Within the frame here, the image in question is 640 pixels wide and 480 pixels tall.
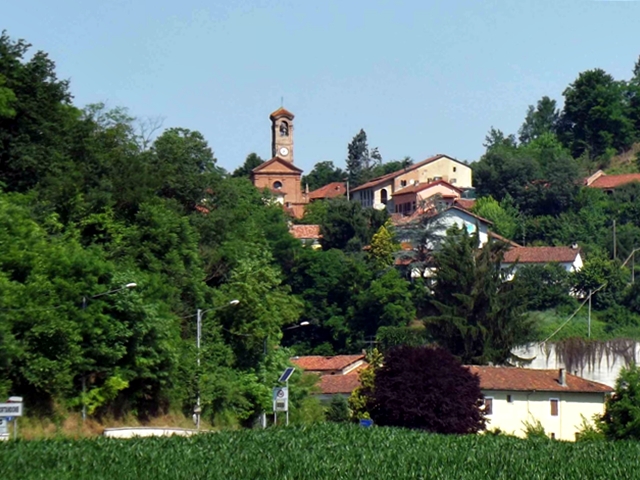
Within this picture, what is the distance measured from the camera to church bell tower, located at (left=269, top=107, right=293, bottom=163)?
5925 inches

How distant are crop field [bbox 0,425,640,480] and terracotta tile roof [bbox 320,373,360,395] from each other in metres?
34.6

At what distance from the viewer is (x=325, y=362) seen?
3278 inches

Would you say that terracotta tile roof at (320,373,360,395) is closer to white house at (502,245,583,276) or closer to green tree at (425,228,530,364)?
green tree at (425,228,530,364)

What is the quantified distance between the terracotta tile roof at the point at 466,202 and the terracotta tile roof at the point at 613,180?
10.9m

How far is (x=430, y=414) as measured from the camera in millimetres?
58812

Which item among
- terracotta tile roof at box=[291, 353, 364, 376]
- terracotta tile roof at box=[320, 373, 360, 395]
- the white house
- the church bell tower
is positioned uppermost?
the church bell tower

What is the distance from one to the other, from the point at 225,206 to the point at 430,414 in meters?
16.3

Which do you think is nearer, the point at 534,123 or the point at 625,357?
the point at 625,357

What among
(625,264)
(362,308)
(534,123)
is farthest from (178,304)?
(534,123)

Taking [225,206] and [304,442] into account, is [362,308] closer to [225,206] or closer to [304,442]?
[225,206]

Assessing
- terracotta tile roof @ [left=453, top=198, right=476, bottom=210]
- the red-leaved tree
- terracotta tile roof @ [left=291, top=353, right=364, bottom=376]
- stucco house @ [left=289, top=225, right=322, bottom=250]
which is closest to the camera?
the red-leaved tree

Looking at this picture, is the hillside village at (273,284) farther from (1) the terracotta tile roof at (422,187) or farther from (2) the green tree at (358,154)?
(2) the green tree at (358,154)

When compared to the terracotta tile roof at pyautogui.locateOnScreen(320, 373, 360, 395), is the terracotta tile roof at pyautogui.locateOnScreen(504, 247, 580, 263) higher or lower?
higher

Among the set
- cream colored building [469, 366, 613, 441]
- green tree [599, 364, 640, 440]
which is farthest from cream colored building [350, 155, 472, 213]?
green tree [599, 364, 640, 440]
